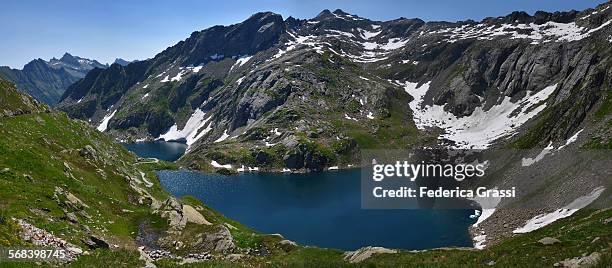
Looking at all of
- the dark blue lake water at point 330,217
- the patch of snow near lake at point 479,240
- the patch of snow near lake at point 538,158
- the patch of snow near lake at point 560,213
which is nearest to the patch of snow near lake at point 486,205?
the dark blue lake water at point 330,217

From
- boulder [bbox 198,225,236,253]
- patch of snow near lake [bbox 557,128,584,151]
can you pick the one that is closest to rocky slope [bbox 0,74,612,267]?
boulder [bbox 198,225,236,253]

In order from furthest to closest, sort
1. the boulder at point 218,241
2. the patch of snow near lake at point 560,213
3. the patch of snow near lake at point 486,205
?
1. the patch of snow near lake at point 486,205
2. the patch of snow near lake at point 560,213
3. the boulder at point 218,241

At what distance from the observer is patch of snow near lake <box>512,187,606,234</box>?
86750mm

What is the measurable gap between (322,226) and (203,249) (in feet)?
271

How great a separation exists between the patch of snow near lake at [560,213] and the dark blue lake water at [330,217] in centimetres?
1327

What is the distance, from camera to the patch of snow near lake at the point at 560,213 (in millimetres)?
86750

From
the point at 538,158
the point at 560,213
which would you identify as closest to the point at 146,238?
the point at 560,213

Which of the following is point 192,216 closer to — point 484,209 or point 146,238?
point 146,238

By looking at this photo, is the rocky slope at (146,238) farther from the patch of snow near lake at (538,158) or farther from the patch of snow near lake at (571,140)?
the patch of snow near lake at (538,158)

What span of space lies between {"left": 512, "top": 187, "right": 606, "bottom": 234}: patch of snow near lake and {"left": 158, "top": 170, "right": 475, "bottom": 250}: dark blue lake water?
13.3m

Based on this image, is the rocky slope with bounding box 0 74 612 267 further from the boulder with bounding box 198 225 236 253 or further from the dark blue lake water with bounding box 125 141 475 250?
the dark blue lake water with bounding box 125 141 475 250

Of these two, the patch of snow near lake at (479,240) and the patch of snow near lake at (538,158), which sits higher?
the patch of snow near lake at (538,158)

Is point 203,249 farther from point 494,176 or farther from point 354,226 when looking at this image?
point 494,176

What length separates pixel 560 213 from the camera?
297 feet
